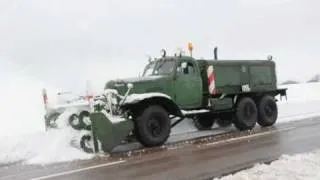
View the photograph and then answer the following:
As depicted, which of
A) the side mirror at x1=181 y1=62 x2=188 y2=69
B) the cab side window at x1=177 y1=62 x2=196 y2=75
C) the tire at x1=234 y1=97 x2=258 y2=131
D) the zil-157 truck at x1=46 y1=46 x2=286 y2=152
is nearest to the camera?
the zil-157 truck at x1=46 y1=46 x2=286 y2=152

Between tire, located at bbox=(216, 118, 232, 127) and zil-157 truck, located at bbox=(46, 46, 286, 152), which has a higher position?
zil-157 truck, located at bbox=(46, 46, 286, 152)

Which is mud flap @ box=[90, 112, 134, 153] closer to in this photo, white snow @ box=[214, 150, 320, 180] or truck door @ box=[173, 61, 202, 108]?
truck door @ box=[173, 61, 202, 108]

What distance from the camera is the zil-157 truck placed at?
1427 centimetres

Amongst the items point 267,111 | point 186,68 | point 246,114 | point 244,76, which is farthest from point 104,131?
point 267,111

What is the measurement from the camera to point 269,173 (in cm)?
947

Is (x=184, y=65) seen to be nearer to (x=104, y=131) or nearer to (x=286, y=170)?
(x=104, y=131)

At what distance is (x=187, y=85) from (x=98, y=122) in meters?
3.89

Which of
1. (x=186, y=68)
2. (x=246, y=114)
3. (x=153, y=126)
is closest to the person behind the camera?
(x=153, y=126)

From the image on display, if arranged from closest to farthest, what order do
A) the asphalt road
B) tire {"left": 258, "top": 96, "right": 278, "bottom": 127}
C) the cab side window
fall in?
the asphalt road < the cab side window < tire {"left": 258, "top": 96, "right": 278, "bottom": 127}

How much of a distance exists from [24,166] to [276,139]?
20.1ft

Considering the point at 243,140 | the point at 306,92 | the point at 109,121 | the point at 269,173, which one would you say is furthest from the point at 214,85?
the point at 306,92

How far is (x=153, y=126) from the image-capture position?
1510 centimetres

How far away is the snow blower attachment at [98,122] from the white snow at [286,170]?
4418 mm

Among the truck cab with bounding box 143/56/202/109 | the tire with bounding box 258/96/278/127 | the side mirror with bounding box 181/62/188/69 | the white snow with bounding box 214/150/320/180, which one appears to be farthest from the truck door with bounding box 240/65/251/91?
the white snow with bounding box 214/150/320/180
